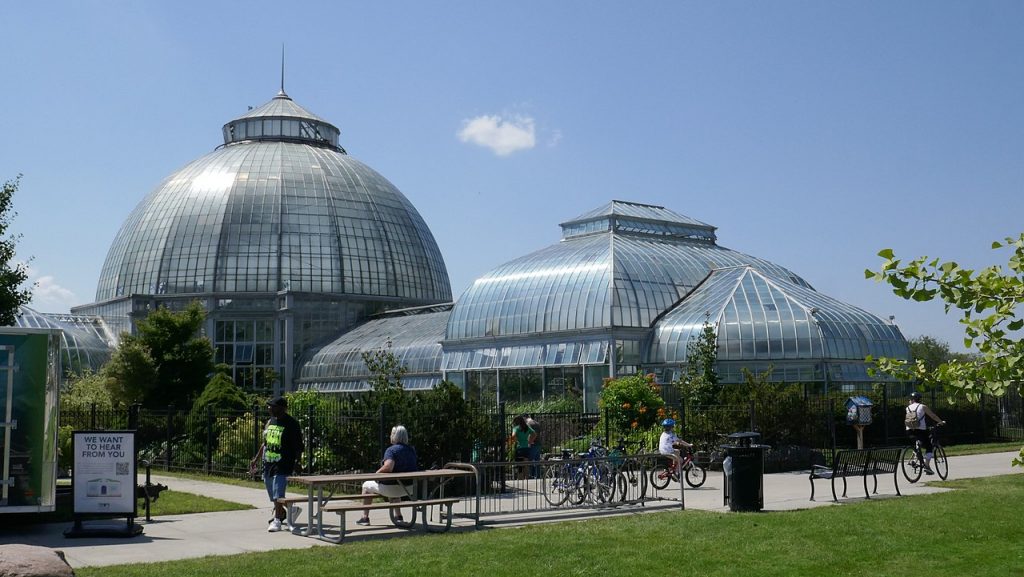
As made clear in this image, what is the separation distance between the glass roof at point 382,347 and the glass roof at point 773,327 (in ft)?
48.9

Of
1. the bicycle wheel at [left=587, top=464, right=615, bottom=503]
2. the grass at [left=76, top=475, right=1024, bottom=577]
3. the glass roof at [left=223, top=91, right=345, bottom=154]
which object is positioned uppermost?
the glass roof at [left=223, top=91, right=345, bottom=154]

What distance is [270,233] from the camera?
71.9 metres

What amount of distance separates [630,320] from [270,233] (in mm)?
35654

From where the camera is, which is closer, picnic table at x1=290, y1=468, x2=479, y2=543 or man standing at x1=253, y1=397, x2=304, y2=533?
picnic table at x1=290, y1=468, x2=479, y2=543

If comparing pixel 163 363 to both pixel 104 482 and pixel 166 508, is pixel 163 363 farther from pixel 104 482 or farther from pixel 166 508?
pixel 104 482

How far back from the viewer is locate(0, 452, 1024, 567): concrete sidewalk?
47.9ft

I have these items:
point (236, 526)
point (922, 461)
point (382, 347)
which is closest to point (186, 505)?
point (236, 526)

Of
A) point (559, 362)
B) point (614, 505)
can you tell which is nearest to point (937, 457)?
point (614, 505)

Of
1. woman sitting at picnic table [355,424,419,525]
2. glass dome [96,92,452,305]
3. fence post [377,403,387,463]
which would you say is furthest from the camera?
glass dome [96,92,452,305]

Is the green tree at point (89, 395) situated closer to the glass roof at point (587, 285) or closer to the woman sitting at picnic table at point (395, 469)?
the glass roof at point (587, 285)

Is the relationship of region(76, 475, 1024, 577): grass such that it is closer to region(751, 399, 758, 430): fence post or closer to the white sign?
the white sign

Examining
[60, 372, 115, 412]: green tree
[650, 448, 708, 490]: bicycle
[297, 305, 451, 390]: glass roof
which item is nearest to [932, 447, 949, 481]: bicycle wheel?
[650, 448, 708, 490]: bicycle

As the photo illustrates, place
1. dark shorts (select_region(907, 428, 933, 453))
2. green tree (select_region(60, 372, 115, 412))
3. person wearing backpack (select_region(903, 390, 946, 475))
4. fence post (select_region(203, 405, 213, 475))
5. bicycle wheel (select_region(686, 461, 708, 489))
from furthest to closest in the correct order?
green tree (select_region(60, 372, 115, 412)) → fence post (select_region(203, 405, 213, 475)) → bicycle wheel (select_region(686, 461, 708, 489)) → dark shorts (select_region(907, 428, 933, 453)) → person wearing backpack (select_region(903, 390, 946, 475))

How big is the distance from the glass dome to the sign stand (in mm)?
53994
